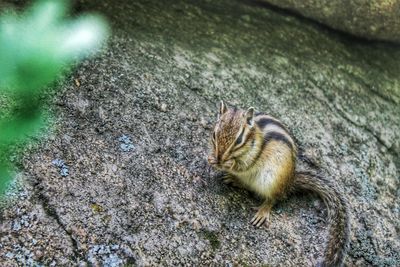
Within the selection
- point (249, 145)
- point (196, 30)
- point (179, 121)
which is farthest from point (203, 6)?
point (249, 145)

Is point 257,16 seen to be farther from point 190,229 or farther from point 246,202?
point 190,229

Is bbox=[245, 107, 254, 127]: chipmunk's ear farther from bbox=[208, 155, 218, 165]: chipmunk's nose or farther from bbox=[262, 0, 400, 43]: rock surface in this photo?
bbox=[262, 0, 400, 43]: rock surface

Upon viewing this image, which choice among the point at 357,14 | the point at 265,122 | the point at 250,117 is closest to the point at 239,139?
the point at 250,117

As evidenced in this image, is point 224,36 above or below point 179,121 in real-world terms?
above

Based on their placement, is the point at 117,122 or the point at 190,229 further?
the point at 117,122

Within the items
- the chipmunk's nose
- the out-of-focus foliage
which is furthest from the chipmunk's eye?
the out-of-focus foliage

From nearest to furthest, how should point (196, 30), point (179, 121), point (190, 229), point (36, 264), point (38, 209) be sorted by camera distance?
1. point (36, 264)
2. point (38, 209)
3. point (190, 229)
4. point (179, 121)
5. point (196, 30)
